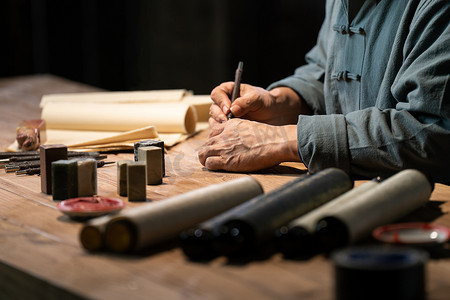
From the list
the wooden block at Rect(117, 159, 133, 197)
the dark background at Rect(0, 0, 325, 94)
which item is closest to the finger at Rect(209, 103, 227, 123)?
the wooden block at Rect(117, 159, 133, 197)

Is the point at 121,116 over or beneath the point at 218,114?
beneath

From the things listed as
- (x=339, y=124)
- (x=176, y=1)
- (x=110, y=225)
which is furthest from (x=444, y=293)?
(x=176, y=1)

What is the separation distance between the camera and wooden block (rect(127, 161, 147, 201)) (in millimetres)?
1406

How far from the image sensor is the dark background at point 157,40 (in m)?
5.17

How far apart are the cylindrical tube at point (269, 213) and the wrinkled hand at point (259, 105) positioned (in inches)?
31.0

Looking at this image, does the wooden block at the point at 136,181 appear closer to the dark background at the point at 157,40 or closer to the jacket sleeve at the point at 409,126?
the jacket sleeve at the point at 409,126

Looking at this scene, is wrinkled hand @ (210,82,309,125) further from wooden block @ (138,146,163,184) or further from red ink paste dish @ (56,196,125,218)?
red ink paste dish @ (56,196,125,218)

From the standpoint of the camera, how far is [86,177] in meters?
1.45

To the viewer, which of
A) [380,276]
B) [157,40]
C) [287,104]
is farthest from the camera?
[157,40]

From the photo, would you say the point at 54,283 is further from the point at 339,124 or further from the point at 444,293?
the point at 339,124

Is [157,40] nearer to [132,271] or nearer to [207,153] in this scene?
[207,153]

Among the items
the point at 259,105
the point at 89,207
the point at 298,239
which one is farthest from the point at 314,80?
the point at 298,239

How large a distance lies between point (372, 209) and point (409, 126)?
56cm

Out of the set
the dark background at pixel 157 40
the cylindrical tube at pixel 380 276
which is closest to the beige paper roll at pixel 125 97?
the cylindrical tube at pixel 380 276
